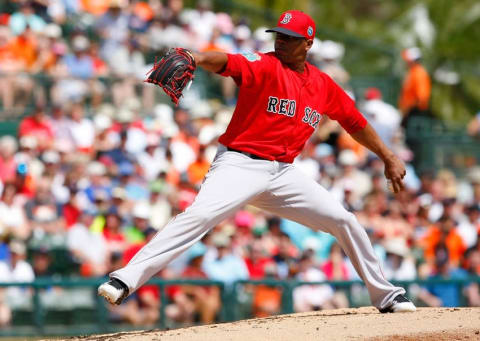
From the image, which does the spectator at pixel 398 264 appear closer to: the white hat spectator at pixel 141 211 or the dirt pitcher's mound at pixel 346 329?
the white hat spectator at pixel 141 211

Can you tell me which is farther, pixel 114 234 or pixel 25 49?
pixel 25 49

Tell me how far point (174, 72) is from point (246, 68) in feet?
1.83

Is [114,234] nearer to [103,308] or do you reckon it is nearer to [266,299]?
[103,308]

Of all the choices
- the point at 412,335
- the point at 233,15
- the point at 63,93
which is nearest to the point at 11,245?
the point at 63,93

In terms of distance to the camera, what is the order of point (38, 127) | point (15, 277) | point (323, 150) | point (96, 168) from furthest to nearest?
point (323, 150)
point (38, 127)
point (96, 168)
point (15, 277)

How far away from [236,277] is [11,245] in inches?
91.6

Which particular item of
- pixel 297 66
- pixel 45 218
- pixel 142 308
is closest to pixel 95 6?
pixel 45 218

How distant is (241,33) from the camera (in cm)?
1627

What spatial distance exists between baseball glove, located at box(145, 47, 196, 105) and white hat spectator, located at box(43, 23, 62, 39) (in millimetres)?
8387

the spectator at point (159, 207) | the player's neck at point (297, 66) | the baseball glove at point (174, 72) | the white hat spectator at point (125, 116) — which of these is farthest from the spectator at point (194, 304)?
the baseball glove at point (174, 72)

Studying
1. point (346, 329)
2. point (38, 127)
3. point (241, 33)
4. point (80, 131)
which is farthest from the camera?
point (241, 33)

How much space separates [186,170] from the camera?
495 inches

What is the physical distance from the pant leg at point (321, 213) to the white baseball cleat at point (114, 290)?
43.9 inches

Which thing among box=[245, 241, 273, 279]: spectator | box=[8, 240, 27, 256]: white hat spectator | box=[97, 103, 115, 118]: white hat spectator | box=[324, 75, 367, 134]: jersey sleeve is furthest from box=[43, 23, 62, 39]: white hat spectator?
box=[324, 75, 367, 134]: jersey sleeve
